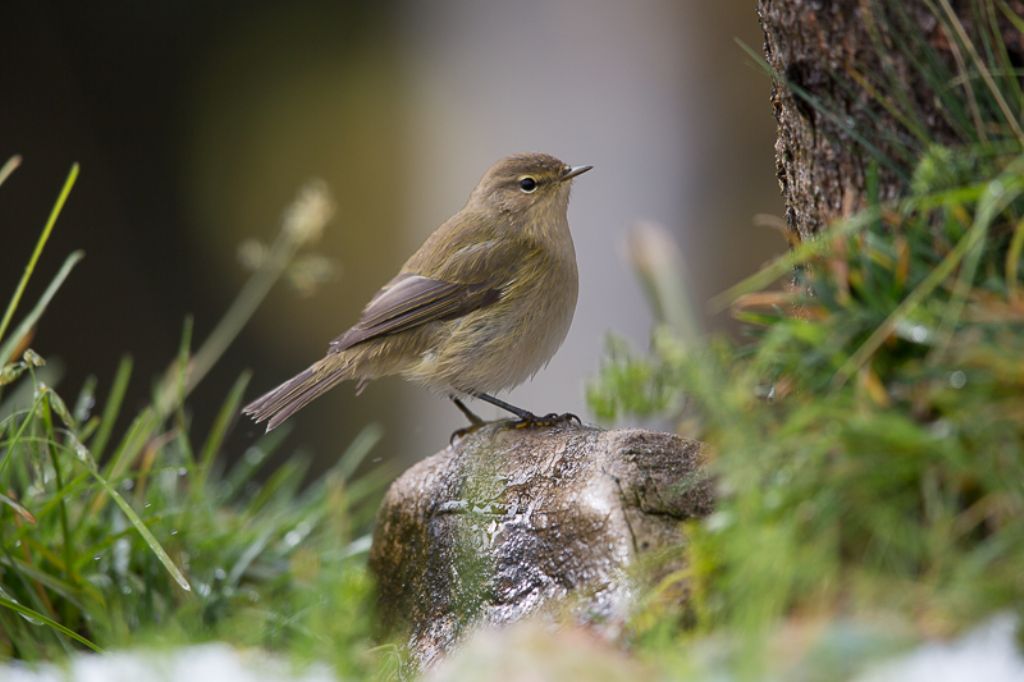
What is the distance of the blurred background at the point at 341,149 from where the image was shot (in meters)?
7.36

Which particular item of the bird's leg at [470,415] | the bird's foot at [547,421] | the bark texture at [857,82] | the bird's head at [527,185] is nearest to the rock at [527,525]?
the bird's foot at [547,421]

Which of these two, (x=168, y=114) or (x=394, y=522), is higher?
(x=168, y=114)

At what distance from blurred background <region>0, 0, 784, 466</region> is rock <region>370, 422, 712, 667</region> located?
292cm

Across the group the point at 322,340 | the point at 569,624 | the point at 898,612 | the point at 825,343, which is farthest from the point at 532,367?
the point at 322,340

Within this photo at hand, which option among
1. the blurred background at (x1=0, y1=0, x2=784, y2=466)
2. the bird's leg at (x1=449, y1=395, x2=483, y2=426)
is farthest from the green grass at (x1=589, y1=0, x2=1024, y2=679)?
the blurred background at (x1=0, y1=0, x2=784, y2=466)

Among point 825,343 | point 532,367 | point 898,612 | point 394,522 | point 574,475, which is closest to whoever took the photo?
point 898,612

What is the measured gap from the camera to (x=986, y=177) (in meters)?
2.19

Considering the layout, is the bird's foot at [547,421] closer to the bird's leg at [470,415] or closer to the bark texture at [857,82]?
the bird's leg at [470,415]

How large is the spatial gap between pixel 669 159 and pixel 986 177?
7.17 m

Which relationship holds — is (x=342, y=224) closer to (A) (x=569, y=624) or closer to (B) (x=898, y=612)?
(A) (x=569, y=624)

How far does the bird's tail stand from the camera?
393cm

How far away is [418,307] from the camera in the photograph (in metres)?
4.11

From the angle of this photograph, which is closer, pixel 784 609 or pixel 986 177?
pixel 784 609

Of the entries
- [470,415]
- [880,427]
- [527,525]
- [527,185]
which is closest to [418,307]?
[470,415]
